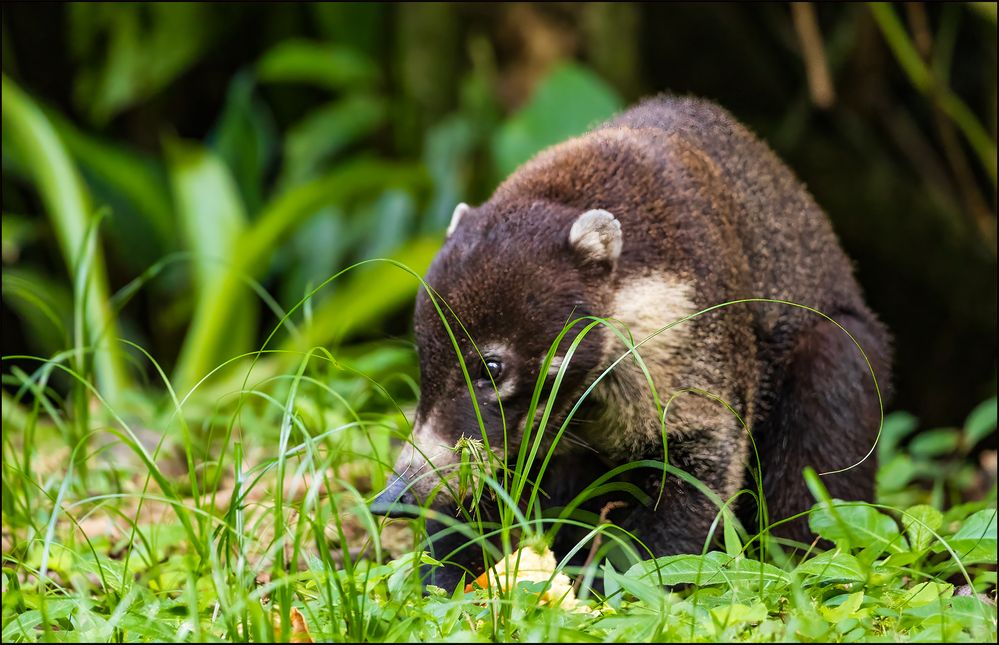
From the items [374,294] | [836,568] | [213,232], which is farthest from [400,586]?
[213,232]

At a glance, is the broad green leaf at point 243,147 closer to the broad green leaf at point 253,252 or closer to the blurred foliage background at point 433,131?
the blurred foliage background at point 433,131

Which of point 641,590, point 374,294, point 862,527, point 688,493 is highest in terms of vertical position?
point 641,590

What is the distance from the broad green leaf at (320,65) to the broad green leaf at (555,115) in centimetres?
151

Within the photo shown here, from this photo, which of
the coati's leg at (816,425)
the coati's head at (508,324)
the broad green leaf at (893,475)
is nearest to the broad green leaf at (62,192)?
the coati's head at (508,324)

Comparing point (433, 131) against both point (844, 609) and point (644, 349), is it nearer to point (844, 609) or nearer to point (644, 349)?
point (644, 349)

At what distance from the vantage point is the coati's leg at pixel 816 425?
368cm

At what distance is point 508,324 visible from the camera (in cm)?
315

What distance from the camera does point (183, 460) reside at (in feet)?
14.9

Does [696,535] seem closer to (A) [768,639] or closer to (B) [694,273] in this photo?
(B) [694,273]

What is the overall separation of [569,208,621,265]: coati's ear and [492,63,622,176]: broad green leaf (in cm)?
300

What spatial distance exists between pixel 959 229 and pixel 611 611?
5.58 metres

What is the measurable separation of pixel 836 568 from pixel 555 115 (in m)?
4.41

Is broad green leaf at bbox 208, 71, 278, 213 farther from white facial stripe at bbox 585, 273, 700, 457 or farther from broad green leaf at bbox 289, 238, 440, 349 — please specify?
white facial stripe at bbox 585, 273, 700, 457

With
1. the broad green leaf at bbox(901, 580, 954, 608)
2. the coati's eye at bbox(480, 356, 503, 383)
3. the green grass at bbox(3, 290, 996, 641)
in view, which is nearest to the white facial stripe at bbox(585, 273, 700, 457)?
the coati's eye at bbox(480, 356, 503, 383)
